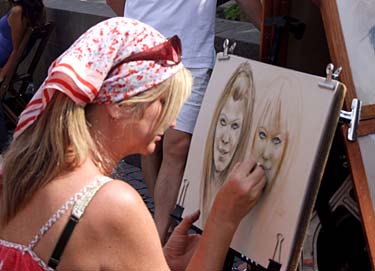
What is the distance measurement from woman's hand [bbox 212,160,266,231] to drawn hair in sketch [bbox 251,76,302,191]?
0.13ft

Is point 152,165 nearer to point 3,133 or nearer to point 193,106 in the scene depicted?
point 193,106

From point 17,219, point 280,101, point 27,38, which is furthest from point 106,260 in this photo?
point 27,38

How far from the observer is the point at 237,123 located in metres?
2.31

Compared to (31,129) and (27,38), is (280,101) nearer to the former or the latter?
(31,129)

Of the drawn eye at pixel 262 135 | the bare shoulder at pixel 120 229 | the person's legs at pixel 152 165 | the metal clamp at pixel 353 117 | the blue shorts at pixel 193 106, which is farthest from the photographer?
the person's legs at pixel 152 165

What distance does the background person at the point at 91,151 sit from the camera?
1715 mm

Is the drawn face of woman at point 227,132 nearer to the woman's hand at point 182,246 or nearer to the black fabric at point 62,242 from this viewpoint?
the woman's hand at point 182,246

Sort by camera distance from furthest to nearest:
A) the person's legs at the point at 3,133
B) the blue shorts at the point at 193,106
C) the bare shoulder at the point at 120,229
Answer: the person's legs at the point at 3,133
the blue shorts at the point at 193,106
the bare shoulder at the point at 120,229

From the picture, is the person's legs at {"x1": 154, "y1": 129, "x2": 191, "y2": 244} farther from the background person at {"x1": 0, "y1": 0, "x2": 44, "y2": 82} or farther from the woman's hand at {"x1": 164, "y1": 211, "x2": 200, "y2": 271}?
the background person at {"x1": 0, "y1": 0, "x2": 44, "y2": 82}

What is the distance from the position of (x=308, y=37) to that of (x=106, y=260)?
4.42ft

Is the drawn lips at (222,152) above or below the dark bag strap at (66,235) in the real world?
above

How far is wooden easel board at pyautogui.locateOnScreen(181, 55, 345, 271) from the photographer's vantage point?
1915mm

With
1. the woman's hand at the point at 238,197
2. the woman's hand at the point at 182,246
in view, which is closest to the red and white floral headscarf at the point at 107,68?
the woman's hand at the point at 238,197

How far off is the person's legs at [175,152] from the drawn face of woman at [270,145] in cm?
113
